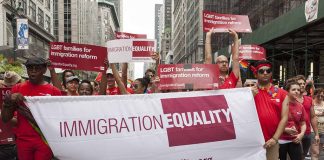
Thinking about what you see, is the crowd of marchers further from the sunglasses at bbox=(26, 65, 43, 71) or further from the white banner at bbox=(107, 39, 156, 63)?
the white banner at bbox=(107, 39, 156, 63)

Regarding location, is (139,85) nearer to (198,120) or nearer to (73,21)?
(198,120)

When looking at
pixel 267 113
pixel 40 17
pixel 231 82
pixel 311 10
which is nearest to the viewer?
pixel 267 113

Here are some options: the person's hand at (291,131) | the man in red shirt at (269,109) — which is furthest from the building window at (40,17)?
the man in red shirt at (269,109)

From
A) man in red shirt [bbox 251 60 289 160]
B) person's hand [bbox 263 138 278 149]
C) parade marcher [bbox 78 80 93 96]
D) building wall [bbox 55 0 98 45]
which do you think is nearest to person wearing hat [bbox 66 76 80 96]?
parade marcher [bbox 78 80 93 96]

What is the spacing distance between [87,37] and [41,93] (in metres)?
87.2

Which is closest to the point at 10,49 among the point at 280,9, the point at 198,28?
the point at 280,9

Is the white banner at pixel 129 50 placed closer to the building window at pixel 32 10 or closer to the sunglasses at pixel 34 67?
the sunglasses at pixel 34 67

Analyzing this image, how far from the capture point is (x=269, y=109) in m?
4.53

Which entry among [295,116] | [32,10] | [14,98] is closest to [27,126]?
[14,98]

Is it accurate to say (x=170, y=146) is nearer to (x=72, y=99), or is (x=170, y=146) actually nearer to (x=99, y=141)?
(x=99, y=141)

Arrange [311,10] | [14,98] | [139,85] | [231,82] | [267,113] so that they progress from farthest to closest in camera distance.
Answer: [311,10] < [139,85] < [231,82] < [267,113] < [14,98]

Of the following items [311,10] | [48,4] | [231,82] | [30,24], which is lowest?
[231,82]

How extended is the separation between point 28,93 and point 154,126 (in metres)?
1.34

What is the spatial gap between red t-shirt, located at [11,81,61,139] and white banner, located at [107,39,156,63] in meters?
1.65
